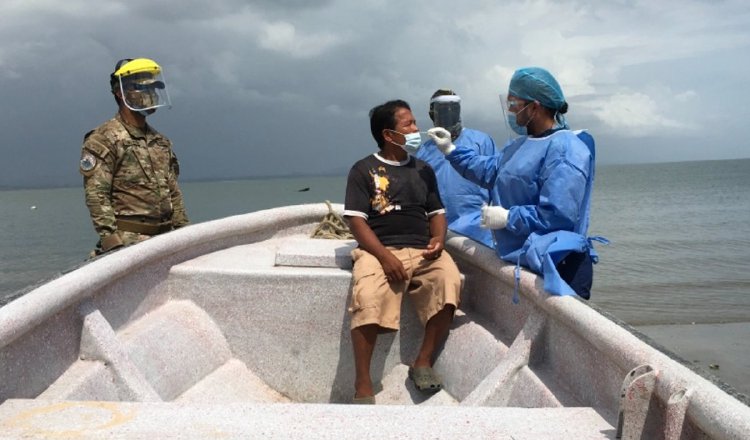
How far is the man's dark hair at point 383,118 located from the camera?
13.0 feet

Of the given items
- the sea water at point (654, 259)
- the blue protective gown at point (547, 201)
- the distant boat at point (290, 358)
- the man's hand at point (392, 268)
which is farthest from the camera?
the sea water at point (654, 259)

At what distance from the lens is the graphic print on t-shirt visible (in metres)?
3.86

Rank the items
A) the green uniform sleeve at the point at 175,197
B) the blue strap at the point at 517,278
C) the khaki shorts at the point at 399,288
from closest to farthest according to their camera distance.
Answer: the blue strap at the point at 517,278
the khaki shorts at the point at 399,288
the green uniform sleeve at the point at 175,197

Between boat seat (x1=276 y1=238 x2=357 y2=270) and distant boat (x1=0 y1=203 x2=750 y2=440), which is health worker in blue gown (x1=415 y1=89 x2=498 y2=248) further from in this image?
boat seat (x1=276 y1=238 x2=357 y2=270)

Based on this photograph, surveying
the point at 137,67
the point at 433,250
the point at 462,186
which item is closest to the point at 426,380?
the point at 433,250

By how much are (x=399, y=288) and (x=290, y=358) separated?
0.80 meters

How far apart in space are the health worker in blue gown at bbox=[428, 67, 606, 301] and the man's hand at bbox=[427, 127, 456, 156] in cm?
42

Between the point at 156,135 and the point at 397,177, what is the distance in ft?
5.72

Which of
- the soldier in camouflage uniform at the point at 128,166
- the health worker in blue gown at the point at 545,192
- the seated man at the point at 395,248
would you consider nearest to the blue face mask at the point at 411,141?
the seated man at the point at 395,248

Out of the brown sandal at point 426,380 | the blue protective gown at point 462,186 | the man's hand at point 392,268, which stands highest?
the blue protective gown at point 462,186

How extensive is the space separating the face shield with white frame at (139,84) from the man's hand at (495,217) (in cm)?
229

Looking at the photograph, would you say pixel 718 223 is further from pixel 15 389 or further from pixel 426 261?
pixel 15 389

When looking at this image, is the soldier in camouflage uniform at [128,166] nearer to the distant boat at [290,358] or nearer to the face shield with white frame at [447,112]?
the distant boat at [290,358]

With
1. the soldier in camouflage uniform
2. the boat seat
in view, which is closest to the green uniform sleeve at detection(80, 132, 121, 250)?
the soldier in camouflage uniform
